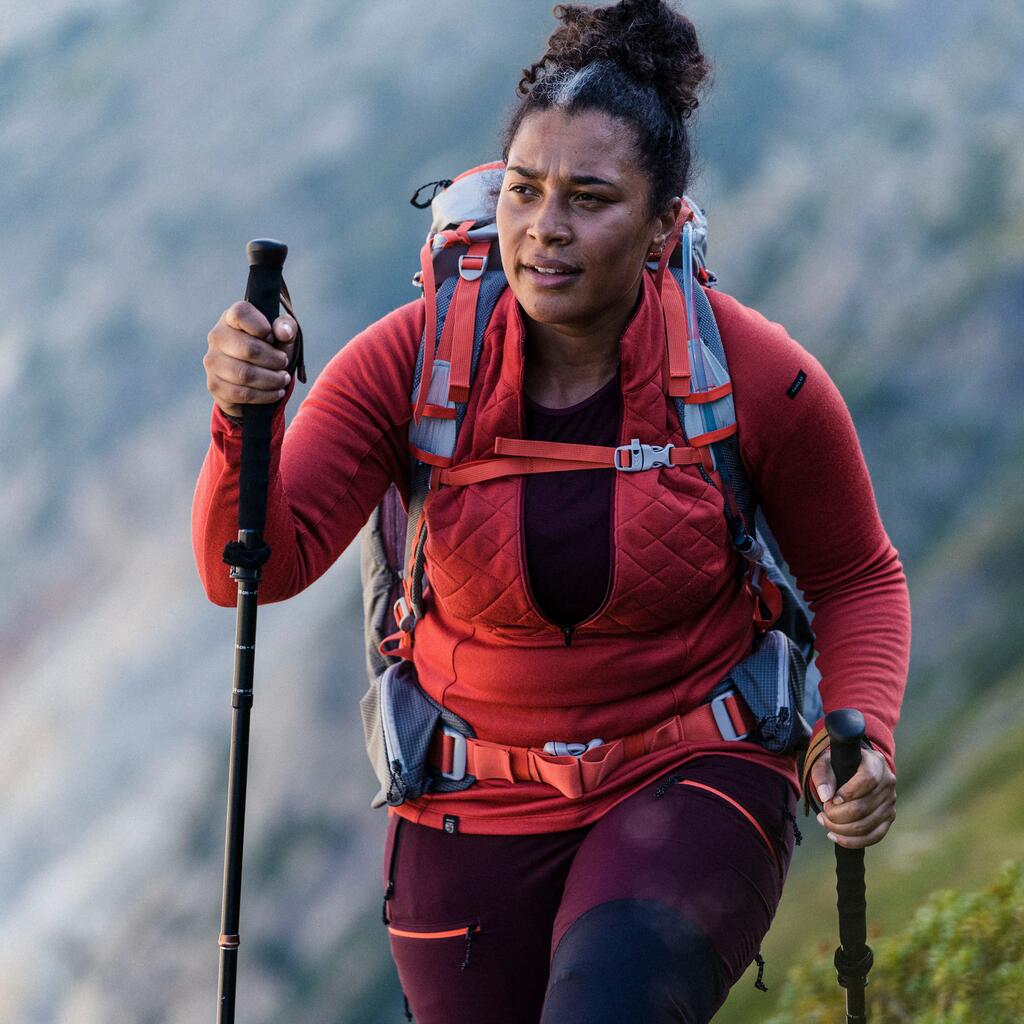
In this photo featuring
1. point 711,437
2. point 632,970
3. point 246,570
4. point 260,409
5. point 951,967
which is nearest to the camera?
point 632,970

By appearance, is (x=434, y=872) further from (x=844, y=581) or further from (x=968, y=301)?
(x=968, y=301)

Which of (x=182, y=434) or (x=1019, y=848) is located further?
(x=182, y=434)

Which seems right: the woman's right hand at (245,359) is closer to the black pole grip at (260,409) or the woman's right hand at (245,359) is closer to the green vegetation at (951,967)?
the black pole grip at (260,409)

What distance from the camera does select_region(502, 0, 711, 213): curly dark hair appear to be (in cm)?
270

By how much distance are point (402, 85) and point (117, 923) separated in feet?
12.5

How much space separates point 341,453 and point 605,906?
3.15ft

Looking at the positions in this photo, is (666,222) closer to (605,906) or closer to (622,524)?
(622,524)

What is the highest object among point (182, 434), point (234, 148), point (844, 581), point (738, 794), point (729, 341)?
point (234, 148)

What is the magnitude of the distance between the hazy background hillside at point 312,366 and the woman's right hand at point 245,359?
9.32 feet

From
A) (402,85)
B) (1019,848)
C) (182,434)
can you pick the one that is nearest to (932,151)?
(402,85)

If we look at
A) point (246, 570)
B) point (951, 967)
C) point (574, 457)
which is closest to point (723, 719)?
point (574, 457)

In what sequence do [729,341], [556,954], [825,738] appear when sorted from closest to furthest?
[556,954]
[825,738]
[729,341]

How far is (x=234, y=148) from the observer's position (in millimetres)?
6664

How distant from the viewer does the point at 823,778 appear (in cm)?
255
